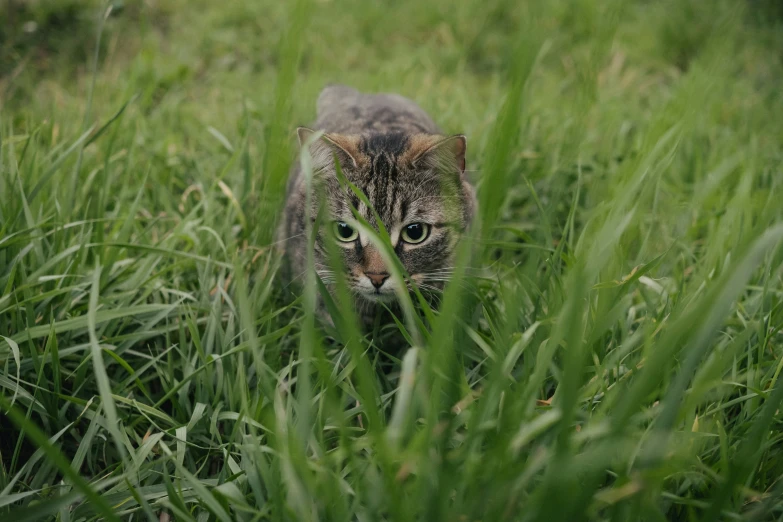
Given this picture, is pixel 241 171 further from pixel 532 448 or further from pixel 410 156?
pixel 532 448

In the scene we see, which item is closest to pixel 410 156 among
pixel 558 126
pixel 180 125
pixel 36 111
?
pixel 558 126

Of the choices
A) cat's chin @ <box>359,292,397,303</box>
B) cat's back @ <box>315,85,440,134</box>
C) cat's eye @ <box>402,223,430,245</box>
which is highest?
cat's back @ <box>315,85,440,134</box>

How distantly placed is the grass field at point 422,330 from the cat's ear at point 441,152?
0.26m

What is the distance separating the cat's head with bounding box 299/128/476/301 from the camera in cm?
178

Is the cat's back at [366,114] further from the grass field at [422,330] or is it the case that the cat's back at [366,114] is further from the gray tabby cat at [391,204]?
the gray tabby cat at [391,204]

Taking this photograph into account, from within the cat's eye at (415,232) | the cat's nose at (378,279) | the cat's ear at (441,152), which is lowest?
the cat's nose at (378,279)

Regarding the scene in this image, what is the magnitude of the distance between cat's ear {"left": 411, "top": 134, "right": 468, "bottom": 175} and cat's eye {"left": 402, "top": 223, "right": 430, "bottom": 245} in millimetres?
216

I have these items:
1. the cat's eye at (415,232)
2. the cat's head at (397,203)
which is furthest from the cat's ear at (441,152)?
the cat's eye at (415,232)

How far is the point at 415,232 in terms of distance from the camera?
1.87m

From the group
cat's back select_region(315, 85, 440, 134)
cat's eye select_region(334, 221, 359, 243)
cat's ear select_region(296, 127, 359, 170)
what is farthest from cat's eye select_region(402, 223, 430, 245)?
cat's back select_region(315, 85, 440, 134)

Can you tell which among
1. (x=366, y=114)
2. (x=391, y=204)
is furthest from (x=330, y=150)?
(x=366, y=114)

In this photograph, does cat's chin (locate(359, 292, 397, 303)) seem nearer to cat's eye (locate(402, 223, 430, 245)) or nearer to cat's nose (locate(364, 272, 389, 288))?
cat's nose (locate(364, 272, 389, 288))

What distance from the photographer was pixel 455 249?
6.08ft

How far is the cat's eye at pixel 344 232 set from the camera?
1797 mm
